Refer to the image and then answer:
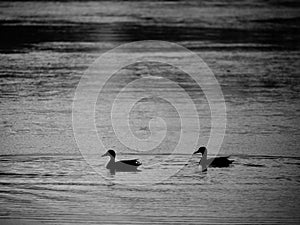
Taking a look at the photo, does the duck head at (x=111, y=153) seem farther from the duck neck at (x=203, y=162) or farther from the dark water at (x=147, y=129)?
the duck neck at (x=203, y=162)

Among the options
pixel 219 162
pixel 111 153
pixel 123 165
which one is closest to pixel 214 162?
pixel 219 162

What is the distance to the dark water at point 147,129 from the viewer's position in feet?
37.7

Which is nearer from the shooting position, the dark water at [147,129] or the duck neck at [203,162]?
the dark water at [147,129]

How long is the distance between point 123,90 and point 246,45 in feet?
29.6

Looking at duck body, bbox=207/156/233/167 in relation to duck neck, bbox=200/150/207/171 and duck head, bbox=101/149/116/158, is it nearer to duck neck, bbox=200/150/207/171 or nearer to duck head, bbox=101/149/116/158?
duck neck, bbox=200/150/207/171

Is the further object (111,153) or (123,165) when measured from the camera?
(111,153)

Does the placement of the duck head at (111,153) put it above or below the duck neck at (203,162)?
above

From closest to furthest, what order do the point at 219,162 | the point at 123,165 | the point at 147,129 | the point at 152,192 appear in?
1. the point at 152,192
2. the point at 123,165
3. the point at 219,162
4. the point at 147,129

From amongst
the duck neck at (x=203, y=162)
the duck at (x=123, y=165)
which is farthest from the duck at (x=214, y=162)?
the duck at (x=123, y=165)

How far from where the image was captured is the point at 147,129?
1627 centimetres

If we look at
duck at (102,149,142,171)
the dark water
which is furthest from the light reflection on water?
duck at (102,149,142,171)

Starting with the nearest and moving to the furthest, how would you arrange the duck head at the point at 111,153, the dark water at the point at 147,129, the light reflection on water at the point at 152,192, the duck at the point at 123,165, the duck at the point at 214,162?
the light reflection on water at the point at 152,192
the dark water at the point at 147,129
the duck at the point at 123,165
the duck at the point at 214,162
the duck head at the point at 111,153

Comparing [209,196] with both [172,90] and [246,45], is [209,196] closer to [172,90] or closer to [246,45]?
[172,90]

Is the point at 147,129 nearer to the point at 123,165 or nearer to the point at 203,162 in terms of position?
the point at 203,162
